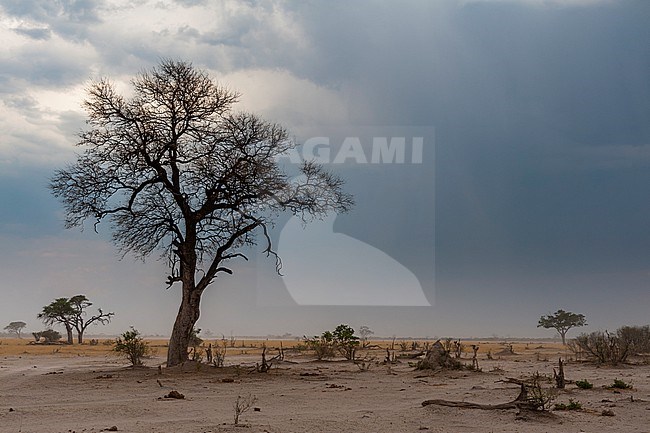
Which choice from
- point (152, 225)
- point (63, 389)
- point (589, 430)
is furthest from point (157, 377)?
point (589, 430)

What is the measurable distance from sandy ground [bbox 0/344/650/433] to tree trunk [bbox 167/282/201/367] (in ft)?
3.67

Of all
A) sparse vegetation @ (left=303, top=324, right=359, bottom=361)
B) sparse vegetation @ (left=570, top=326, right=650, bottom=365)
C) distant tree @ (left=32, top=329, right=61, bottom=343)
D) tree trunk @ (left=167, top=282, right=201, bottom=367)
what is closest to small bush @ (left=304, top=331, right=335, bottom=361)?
sparse vegetation @ (left=303, top=324, right=359, bottom=361)

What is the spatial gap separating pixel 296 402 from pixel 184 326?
9.33 metres

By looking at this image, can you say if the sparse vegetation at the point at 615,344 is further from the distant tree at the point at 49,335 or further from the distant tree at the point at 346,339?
the distant tree at the point at 49,335

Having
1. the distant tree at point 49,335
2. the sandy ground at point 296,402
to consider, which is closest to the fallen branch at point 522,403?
the sandy ground at point 296,402

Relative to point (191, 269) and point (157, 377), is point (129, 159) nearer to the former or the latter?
point (191, 269)

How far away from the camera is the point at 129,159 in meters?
23.0

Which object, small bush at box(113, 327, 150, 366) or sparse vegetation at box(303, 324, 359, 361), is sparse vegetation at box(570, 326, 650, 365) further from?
small bush at box(113, 327, 150, 366)

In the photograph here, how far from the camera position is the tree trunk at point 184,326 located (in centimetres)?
2349

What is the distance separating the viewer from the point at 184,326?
77.2ft

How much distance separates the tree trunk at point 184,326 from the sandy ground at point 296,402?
112cm

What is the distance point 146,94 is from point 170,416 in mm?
14200

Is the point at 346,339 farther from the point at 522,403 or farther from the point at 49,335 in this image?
the point at 49,335

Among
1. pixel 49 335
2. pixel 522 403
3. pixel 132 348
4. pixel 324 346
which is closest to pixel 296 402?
pixel 522 403
